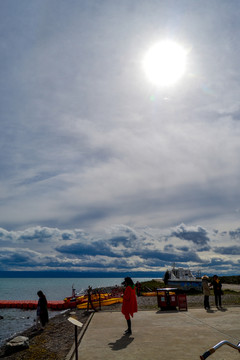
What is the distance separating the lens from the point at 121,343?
898 cm

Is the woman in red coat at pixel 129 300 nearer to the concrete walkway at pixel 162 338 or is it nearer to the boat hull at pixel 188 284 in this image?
the concrete walkway at pixel 162 338

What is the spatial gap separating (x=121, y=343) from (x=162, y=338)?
140cm

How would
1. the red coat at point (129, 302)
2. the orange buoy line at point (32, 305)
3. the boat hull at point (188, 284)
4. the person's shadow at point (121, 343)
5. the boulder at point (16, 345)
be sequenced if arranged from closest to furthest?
the person's shadow at point (121, 343), the boulder at point (16, 345), the red coat at point (129, 302), the orange buoy line at point (32, 305), the boat hull at point (188, 284)

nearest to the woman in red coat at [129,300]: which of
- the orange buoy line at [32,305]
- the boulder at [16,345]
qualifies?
the boulder at [16,345]

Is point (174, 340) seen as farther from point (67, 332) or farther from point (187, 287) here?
point (187, 287)

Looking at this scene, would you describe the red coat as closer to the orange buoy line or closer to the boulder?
the boulder

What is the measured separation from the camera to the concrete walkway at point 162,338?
7668mm

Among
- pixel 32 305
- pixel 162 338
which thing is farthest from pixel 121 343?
pixel 32 305

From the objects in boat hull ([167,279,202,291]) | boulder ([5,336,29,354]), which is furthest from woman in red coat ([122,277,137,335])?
boat hull ([167,279,202,291])

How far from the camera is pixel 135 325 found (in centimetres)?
1192

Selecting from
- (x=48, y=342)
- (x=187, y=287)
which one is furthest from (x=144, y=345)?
(x=187, y=287)

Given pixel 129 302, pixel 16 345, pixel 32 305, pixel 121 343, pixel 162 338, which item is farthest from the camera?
pixel 32 305

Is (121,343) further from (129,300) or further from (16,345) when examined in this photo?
(16,345)

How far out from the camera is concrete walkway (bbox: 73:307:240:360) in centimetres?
767
